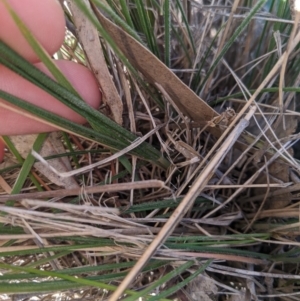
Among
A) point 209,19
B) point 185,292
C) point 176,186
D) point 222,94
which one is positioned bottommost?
point 185,292

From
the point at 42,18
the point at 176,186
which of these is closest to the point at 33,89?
the point at 42,18

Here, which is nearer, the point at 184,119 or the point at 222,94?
the point at 184,119

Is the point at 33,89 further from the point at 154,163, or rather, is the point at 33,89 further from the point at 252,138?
the point at 252,138

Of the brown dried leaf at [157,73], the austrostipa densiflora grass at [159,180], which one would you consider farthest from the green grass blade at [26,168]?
the brown dried leaf at [157,73]

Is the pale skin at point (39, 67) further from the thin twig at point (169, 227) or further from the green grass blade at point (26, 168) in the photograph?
the thin twig at point (169, 227)

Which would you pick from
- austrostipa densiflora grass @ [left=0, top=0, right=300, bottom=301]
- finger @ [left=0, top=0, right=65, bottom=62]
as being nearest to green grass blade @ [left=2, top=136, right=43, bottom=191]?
austrostipa densiflora grass @ [left=0, top=0, right=300, bottom=301]

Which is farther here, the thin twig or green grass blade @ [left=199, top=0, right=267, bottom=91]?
green grass blade @ [left=199, top=0, right=267, bottom=91]

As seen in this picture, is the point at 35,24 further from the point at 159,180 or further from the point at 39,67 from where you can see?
the point at 159,180

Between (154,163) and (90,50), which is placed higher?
(90,50)

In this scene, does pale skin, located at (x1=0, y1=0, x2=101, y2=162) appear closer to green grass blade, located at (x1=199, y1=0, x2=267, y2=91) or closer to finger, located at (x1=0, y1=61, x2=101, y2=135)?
finger, located at (x1=0, y1=61, x2=101, y2=135)
